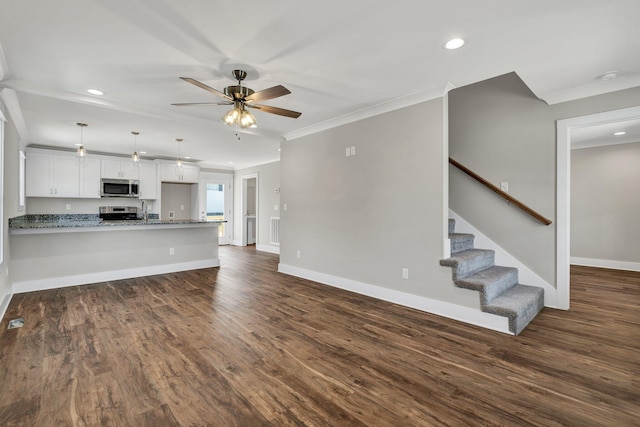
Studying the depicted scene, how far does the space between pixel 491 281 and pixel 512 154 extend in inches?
69.6

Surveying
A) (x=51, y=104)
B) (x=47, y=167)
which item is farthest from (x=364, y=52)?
(x=47, y=167)

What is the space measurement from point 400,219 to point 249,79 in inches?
94.1

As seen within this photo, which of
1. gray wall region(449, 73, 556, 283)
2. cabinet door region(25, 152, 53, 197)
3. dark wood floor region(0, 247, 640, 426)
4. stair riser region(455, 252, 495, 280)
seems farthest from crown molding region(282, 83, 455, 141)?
cabinet door region(25, 152, 53, 197)

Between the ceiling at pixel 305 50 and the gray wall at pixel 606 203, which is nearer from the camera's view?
the ceiling at pixel 305 50

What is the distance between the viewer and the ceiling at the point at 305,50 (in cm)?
200

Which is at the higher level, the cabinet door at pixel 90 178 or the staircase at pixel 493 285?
the cabinet door at pixel 90 178

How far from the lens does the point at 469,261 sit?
341cm

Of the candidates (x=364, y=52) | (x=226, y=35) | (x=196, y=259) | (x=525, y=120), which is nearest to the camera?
(x=226, y=35)

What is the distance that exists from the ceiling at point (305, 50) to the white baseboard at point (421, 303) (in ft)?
7.88

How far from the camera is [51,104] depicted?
376 cm

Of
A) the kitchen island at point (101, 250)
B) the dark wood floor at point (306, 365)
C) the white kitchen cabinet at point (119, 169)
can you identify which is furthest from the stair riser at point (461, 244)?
the white kitchen cabinet at point (119, 169)

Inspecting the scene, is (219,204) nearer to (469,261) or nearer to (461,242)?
(461,242)

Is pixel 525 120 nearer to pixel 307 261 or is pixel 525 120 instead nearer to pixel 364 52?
pixel 364 52

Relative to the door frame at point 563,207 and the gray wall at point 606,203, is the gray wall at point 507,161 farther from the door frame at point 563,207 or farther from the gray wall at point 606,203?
the gray wall at point 606,203
